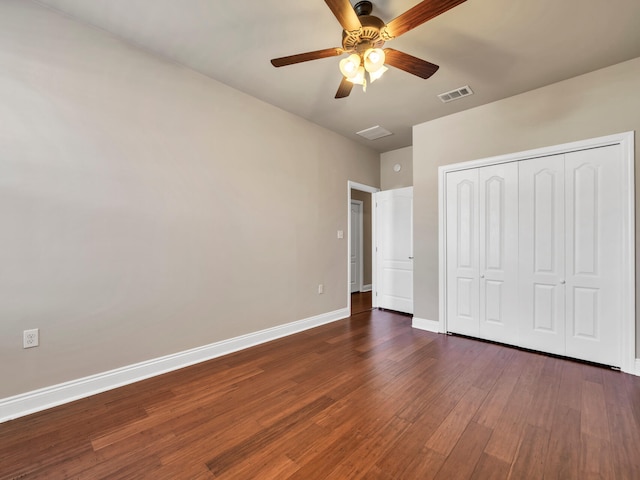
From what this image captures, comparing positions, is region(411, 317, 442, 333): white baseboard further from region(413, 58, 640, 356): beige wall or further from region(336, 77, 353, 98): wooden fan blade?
region(336, 77, 353, 98): wooden fan blade

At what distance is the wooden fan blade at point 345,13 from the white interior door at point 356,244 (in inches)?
192

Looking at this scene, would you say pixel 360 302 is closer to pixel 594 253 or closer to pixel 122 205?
pixel 594 253

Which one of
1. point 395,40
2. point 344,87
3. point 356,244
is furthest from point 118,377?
point 356,244

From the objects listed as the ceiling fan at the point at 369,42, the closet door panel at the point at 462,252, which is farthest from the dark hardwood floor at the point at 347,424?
the ceiling fan at the point at 369,42

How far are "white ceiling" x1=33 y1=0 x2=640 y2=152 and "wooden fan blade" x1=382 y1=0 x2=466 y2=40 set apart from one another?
0.38 metres

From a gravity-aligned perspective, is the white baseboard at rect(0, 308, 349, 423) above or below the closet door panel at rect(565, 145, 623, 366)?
below

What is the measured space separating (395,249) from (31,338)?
443 cm

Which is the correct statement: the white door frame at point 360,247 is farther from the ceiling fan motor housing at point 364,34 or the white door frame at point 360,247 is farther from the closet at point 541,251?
the ceiling fan motor housing at point 364,34

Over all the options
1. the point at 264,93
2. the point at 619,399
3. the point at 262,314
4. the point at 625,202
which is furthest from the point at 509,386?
the point at 264,93

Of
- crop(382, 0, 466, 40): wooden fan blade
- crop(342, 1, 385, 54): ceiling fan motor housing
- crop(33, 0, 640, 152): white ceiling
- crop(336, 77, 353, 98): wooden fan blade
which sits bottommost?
crop(336, 77, 353, 98): wooden fan blade

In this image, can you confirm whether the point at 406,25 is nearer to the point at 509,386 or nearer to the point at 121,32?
the point at 121,32

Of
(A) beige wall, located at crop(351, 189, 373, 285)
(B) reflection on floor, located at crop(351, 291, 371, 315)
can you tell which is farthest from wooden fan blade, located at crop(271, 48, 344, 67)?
(A) beige wall, located at crop(351, 189, 373, 285)

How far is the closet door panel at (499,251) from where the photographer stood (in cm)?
331

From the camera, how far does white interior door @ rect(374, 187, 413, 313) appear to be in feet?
15.3
